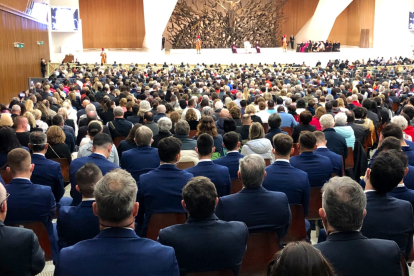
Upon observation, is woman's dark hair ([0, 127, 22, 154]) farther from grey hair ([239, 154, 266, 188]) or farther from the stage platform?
the stage platform

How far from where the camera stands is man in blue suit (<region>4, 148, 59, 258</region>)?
346 cm

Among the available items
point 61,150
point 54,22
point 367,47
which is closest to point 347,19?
point 367,47

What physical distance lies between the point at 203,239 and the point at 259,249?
643 millimetres

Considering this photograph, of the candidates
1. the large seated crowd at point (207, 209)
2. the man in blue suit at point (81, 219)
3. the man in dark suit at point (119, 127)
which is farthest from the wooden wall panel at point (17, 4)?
the man in blue suit at point (81, 219)

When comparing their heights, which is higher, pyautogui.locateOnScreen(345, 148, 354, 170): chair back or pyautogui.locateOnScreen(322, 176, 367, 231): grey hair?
pyautogui.locateOnScreen(322, 176, 367, 231): grey hair

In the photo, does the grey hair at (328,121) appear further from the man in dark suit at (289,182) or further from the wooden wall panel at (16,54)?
the wooden wall panel at (16,54)

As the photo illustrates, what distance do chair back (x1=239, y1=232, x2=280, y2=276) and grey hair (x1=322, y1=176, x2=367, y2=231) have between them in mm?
791

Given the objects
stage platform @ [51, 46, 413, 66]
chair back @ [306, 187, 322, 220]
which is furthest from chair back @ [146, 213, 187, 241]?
stage platform @ [51, 46, 413, 66]

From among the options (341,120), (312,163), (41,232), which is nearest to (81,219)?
(41,232)

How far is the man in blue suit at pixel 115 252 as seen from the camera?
2.07 metres

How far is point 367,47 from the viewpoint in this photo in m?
34.2

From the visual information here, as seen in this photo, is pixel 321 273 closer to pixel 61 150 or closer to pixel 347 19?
pixel 61 150

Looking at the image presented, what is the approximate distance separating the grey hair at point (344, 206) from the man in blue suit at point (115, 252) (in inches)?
31.2

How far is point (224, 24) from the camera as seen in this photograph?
105 feet
